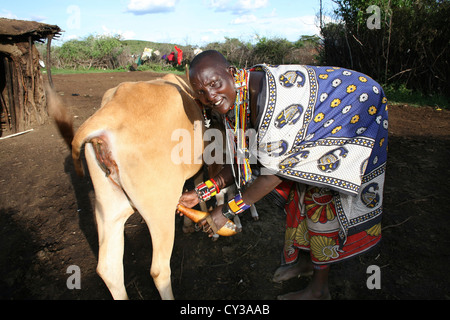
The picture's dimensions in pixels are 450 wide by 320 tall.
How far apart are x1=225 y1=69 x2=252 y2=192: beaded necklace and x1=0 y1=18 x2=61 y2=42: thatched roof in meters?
5.68

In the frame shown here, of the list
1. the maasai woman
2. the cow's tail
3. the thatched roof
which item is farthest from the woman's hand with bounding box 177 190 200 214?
the thatched roof

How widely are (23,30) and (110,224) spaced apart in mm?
5608

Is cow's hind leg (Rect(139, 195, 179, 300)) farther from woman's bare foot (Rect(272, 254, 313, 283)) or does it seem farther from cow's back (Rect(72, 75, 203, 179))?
woman's bare foot (Rect(272, 254, 313, 283))

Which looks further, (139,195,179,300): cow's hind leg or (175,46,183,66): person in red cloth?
(175,46,183,66): person in red cloth

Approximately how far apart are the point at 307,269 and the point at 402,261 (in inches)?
33.5

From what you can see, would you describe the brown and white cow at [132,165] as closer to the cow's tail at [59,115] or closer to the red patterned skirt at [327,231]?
the cow's tail at [59,115]

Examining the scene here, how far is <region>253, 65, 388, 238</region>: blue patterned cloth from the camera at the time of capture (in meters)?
1.85

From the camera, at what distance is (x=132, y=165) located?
1.93 metres
